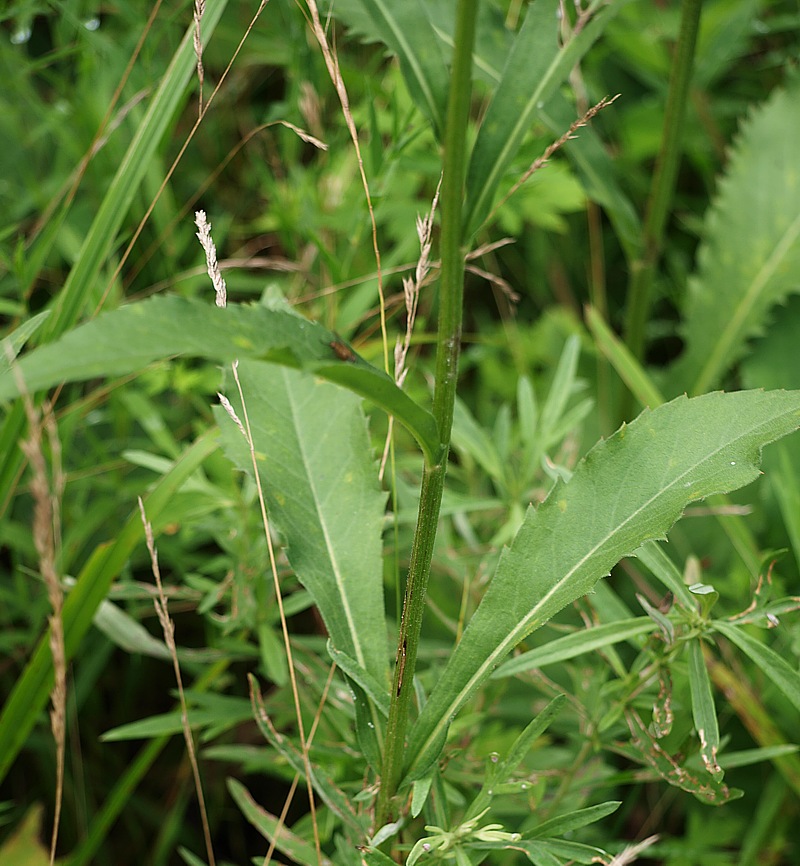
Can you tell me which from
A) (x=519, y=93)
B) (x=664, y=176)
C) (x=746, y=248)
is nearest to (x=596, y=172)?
(x=664, y=176)

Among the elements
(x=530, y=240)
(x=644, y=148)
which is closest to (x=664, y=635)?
(x=530, y=240)

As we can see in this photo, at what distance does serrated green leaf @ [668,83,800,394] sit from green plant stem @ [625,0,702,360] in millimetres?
195

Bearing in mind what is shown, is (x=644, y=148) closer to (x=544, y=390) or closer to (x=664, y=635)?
(x=544, y=390)

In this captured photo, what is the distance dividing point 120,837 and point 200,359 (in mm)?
961

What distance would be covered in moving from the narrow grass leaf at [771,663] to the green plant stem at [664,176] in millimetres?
935

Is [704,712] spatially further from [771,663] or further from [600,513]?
[600,513]

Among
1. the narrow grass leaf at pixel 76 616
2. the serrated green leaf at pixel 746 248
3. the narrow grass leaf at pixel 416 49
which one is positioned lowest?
the serrated green leaf at pixel 746 248

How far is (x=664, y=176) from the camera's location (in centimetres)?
162

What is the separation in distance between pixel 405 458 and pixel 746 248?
0.91 meters

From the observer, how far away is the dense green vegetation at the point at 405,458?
877 mm

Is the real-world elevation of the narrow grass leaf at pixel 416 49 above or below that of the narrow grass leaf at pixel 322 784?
above

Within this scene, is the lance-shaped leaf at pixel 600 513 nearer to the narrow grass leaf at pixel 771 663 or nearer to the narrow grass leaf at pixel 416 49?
the narrow grass leaf at pixel 771 663

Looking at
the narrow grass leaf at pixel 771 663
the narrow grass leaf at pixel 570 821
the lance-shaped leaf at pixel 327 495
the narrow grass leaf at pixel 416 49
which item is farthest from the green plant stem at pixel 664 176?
the narrow grass leaf at pixel 570 821

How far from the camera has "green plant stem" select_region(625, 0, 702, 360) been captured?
149 cm
